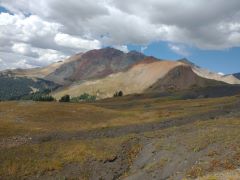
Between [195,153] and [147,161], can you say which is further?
[147,161]

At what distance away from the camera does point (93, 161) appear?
50.6m

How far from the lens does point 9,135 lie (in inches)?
2635

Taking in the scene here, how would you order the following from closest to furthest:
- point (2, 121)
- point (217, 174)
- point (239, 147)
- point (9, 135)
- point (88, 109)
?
1. point (217, 174)
2. point (239, 147)
3. point (9, 135)
4. point (2, 121)
5. point (88, 109)

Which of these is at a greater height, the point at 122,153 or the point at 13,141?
the point at 13,141

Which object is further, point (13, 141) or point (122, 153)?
point (13, 141)

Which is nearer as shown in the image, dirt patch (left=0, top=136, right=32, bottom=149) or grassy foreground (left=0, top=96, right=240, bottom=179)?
grassy foreground (left=0, top=96, right=240, bottom=179)

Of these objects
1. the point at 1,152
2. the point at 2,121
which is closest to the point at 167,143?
the point at 1,152

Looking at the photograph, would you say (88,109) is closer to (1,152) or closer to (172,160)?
(1,152)

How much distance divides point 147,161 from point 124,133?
2056 centimetres

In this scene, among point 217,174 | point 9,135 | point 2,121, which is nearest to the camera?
point 217,174

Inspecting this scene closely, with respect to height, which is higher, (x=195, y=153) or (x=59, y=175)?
(x=195, y=153)

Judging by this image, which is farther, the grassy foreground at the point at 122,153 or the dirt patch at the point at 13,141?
the dirt patch at the point at 13,141

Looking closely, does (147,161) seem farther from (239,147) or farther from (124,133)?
(124,133)

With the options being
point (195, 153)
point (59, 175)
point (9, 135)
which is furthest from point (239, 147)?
point (9, 135)
